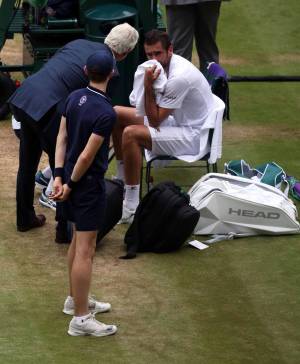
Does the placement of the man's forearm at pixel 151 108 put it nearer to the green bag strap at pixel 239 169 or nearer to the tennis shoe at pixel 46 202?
the green bag strap at pixel 239 169

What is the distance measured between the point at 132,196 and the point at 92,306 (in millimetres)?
1815

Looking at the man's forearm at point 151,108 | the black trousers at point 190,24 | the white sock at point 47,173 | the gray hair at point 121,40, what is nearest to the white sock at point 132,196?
the man's forearm at point 151,108

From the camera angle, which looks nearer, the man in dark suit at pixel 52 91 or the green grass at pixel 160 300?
the green grass at pixel 160 300

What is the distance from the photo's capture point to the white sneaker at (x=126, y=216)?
9141mm

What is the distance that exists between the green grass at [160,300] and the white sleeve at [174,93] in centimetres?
105

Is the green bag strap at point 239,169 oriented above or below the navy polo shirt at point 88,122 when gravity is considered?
below

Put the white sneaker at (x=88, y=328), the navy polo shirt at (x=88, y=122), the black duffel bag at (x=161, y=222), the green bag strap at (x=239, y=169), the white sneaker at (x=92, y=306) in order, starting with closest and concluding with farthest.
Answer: the navy polo shirt at (x=88, y=122), the white sneaker at (x=88, y=328), the white sneaker at (x=92, y=306), the black duffel bag at (x=161, y=222), the green bag strap at (x=239, y=169)

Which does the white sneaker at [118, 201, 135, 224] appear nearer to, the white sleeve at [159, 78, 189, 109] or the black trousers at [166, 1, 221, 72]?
the white sleeve at [159, 78, 189, 109]

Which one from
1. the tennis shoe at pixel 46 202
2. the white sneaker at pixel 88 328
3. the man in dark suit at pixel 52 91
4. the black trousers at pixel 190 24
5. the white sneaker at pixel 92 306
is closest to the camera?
the white sneaker at pixel 88 328

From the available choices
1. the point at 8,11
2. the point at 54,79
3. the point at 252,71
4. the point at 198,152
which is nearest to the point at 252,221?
the point at 198,152

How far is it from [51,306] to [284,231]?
2162 millimetres

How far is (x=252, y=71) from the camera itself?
1343 cm

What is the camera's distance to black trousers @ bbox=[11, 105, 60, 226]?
8.36 metres

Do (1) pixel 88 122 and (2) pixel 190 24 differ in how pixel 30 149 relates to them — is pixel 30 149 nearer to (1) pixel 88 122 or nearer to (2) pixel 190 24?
(1) pixel 88 122
